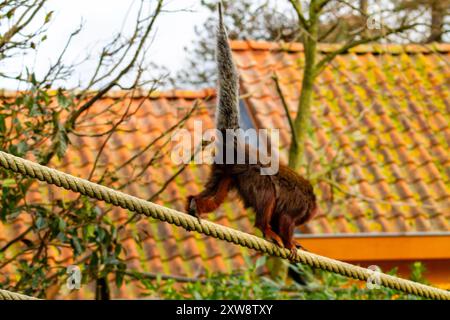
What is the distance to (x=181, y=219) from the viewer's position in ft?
12.9

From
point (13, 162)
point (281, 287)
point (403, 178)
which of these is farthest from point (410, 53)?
point (13, 162)

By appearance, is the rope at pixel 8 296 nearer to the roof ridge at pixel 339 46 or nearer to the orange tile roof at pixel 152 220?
the orange tile roof at pixel 152 220

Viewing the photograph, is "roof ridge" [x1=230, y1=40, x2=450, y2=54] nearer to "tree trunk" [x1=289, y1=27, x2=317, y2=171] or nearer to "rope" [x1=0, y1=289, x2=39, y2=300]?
"tree trunk" [x1=289, y1=27, x2=317, y2=171]

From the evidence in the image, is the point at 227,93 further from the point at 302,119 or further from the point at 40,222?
the point at 302,119

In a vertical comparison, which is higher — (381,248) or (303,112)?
(303,112)

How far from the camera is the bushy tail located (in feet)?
14.1

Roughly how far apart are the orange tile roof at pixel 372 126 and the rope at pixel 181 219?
11.6ft

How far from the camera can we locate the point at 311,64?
8.12 m

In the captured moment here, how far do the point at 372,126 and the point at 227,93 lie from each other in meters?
5.55

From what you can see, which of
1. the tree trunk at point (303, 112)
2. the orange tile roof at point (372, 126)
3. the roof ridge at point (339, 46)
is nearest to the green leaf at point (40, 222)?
the orange tile roof at point (372, 126)

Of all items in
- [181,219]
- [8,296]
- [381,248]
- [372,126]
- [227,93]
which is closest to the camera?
[8,296]

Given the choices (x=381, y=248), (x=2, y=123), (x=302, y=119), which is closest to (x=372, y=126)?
(x=302, y=119)

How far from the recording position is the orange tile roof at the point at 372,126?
845cm

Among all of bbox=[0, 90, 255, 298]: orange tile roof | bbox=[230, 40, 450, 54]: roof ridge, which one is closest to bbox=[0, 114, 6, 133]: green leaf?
bbox=[0, 90, 255, 298]: orange tile roof
